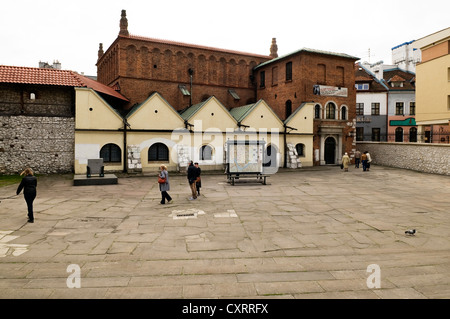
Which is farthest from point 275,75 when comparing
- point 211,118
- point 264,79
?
point 211,118

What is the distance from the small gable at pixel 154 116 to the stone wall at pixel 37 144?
4.57 metres

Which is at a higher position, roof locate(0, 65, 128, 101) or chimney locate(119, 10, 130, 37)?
chimney locate(119, 10, 130, 37)

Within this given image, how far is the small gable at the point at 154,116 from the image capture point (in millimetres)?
24172

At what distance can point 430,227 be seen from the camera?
31.3ft

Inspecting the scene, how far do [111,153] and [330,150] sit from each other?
828 inches

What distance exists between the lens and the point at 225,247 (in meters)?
7.69

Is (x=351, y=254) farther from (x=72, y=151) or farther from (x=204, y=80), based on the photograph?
(x=204, y=80)

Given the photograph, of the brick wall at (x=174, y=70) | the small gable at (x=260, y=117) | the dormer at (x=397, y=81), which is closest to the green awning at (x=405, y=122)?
the dormer at (x=397, y=81)

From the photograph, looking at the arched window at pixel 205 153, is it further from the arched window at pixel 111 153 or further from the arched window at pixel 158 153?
the arched window at pixel 111 153

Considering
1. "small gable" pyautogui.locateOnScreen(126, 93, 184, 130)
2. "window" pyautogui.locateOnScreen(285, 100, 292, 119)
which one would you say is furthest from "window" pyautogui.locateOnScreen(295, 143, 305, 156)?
"small gable" pyautogui.locateOnScreen(126, 93, 184, 130)

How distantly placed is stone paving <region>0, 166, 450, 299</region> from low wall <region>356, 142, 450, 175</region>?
10.7m

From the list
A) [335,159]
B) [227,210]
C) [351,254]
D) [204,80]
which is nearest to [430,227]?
[351,254]

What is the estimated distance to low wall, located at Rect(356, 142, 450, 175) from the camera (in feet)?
77.4

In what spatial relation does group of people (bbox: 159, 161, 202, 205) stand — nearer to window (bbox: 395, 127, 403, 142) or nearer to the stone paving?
the stone paving
